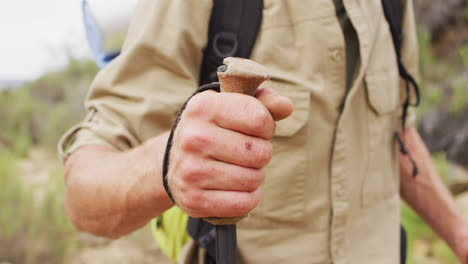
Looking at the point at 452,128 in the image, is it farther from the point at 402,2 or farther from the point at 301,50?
the point at 301,50

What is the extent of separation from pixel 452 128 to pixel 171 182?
5.13m

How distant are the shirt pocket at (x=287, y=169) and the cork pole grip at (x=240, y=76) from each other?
1.43ft

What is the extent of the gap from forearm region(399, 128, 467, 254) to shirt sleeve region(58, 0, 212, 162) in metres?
1.13

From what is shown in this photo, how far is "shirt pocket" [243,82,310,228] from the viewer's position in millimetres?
1075

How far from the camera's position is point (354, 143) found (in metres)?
1.22

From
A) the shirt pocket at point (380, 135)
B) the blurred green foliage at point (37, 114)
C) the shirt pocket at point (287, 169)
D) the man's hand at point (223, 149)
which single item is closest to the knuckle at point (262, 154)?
the man's hand at point (223, 149)

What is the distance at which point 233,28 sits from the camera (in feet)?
3.37

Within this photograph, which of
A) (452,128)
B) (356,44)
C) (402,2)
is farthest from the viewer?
(452,128)

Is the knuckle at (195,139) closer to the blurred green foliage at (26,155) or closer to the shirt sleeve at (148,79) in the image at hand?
the shirt sleeve at (148,79)

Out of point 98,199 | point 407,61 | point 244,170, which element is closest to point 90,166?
point 98,199

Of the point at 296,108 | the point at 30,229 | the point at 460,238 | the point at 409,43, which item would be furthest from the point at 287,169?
the point at 30,229

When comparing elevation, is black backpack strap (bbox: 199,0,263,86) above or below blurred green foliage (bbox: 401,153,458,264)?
above

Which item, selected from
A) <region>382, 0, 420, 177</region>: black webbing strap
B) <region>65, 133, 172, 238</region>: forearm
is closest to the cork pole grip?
<region>65, 133, 172, 238</region>: forearm

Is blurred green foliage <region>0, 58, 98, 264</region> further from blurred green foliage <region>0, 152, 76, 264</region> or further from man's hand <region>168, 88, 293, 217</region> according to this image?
man's hand <region>168, 88, 293, 217</region>
